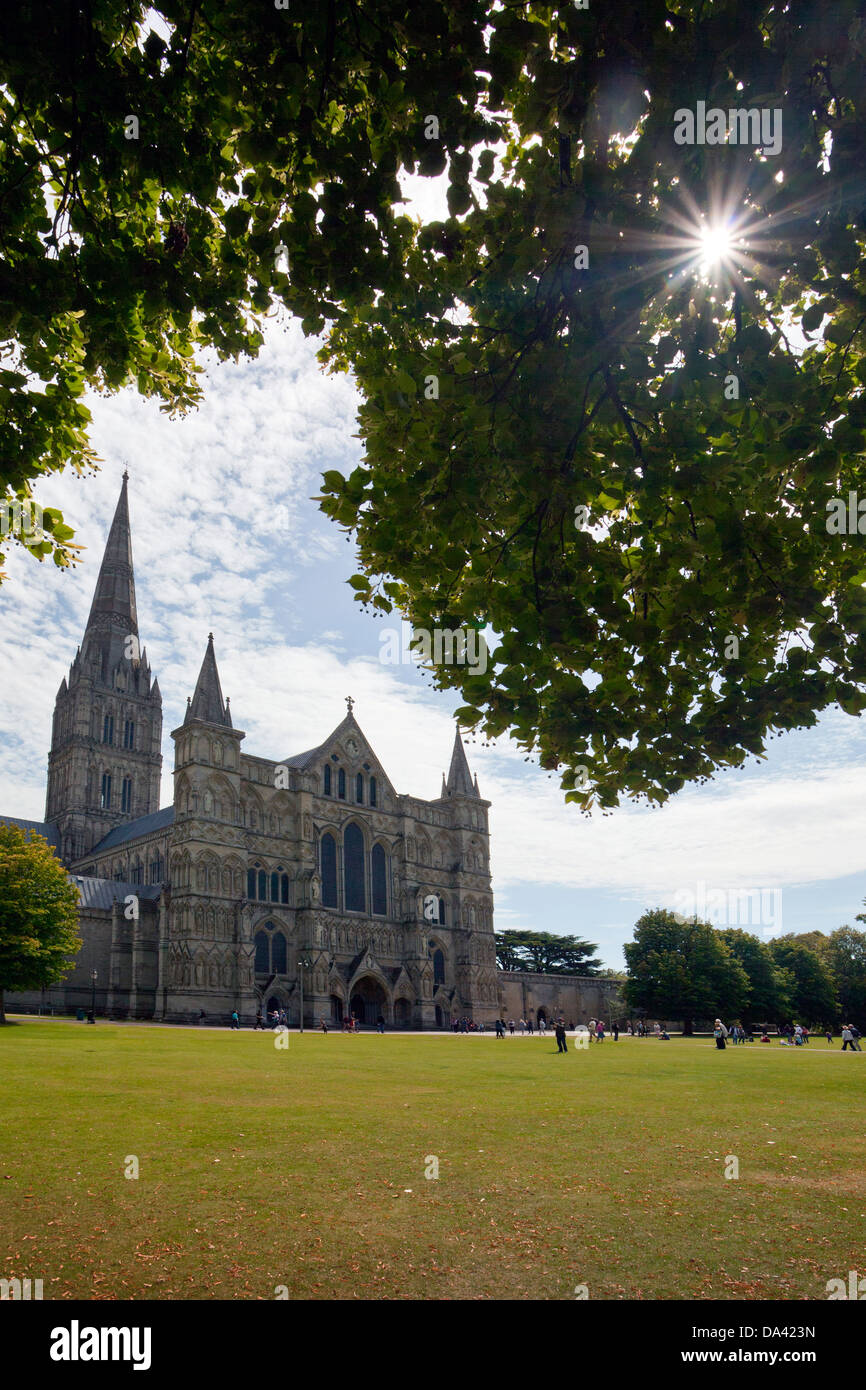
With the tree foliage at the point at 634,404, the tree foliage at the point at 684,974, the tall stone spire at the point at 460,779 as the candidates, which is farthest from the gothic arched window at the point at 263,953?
the tree foliage at the point at 634,404

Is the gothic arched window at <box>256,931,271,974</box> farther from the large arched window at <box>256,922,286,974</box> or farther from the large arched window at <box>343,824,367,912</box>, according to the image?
the large arched window at <box>343,824,367,912</box>

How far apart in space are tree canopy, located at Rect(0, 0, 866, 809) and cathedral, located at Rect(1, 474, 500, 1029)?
53.0m

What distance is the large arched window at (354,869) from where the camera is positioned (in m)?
68.4

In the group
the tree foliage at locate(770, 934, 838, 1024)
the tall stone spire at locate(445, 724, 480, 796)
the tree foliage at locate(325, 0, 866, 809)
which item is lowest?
the tree foliage at locate(770, 934, 838, 1024)

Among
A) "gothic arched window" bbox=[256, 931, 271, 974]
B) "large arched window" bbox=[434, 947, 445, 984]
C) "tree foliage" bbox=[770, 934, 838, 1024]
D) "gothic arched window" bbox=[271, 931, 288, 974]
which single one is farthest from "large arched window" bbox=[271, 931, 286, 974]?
"tree foliage" bbox=[770, 934, 838, 1024]

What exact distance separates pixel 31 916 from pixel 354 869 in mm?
33057

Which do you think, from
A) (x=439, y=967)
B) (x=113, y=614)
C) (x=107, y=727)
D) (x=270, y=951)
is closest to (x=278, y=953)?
(x=270, y=951)

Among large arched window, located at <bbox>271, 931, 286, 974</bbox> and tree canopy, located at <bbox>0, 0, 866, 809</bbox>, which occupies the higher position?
tree canopy, located at <bbox>0, 0, 866, 809</bbox>

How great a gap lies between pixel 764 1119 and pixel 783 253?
13381mm

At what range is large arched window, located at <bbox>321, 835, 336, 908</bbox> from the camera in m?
66.4

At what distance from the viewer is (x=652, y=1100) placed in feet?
54.6

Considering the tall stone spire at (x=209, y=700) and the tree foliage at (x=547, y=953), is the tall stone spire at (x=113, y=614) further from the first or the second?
the tree foliage at (x=547, y=953)

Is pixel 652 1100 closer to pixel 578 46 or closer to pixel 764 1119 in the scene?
pixel 764 1119
